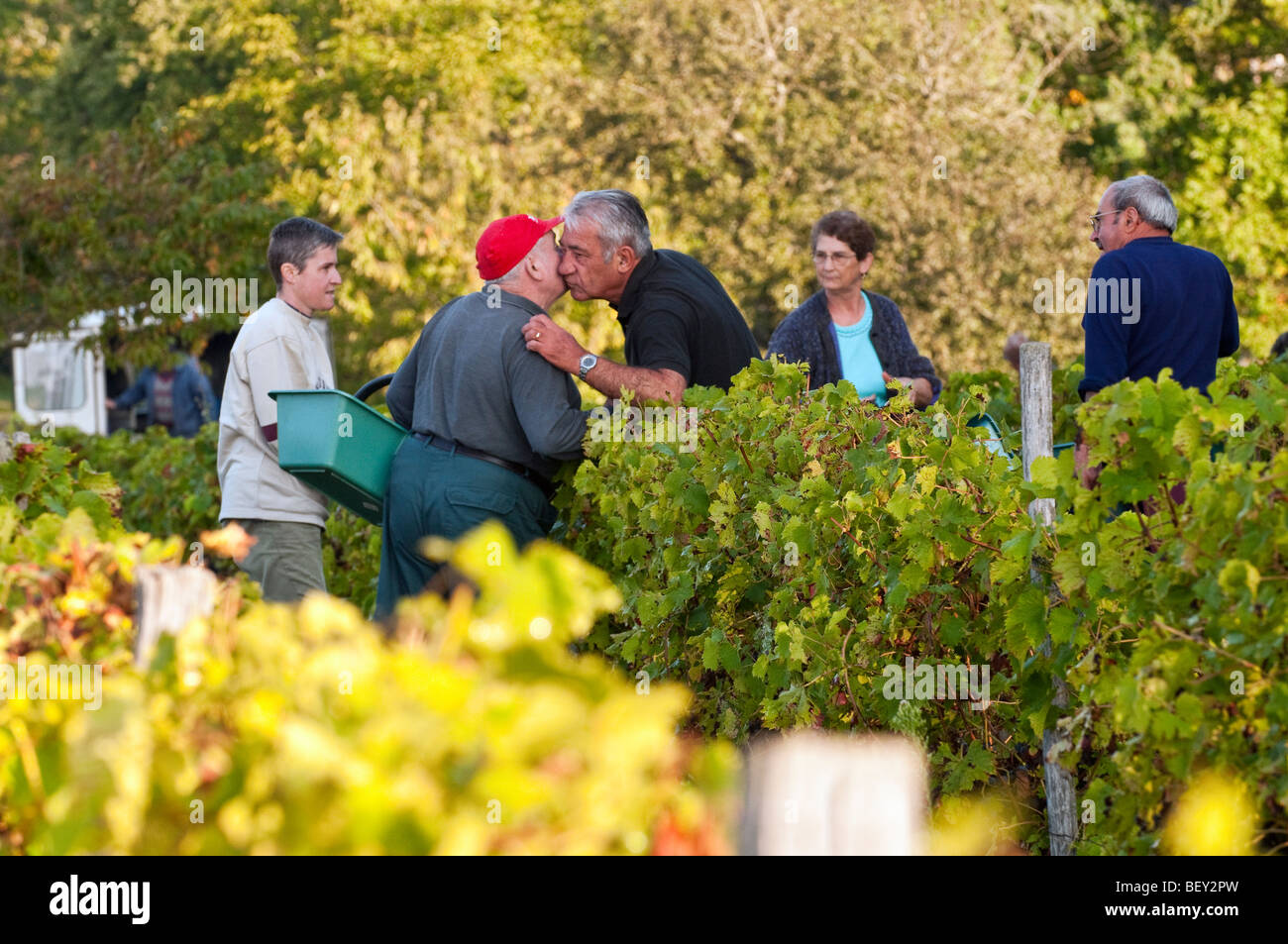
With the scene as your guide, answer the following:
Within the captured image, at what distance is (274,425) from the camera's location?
577 centimetres

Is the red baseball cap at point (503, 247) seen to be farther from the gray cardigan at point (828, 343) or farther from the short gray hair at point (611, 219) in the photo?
the gray cardigan at point (828, 343)

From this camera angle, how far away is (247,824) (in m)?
1.90

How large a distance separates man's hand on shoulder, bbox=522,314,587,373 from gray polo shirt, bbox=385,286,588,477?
5 cm

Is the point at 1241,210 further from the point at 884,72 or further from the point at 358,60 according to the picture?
the point at 358,60

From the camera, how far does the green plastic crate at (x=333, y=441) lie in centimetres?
547

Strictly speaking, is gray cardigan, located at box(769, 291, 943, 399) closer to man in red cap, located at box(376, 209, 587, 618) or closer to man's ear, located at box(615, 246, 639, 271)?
man's ear, located at box(615, 246, 639, 271)

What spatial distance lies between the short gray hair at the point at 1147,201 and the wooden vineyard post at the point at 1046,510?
6.52 ft

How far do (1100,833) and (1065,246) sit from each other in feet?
75.7

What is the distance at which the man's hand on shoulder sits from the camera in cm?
543

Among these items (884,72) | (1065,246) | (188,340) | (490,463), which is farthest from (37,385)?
(490,463)

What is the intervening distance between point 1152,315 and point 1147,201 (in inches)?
16.6
